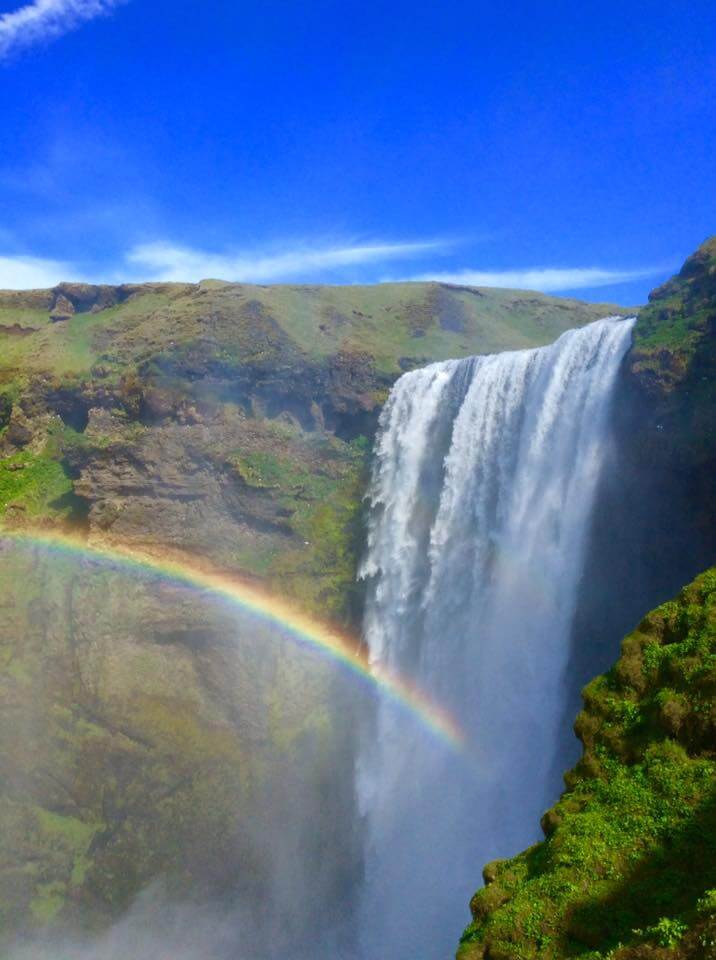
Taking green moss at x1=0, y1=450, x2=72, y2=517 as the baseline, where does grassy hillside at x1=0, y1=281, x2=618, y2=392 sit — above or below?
above

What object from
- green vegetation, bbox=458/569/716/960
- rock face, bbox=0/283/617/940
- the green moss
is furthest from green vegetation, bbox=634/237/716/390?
the green moss

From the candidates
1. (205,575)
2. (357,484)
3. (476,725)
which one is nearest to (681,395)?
(476,725)

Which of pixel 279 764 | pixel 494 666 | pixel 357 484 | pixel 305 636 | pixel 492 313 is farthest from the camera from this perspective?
pixel 492 313

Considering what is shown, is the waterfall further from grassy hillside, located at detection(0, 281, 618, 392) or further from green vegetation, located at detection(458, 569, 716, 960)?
green vegetation, located at detection(458, 569, 716, 960)

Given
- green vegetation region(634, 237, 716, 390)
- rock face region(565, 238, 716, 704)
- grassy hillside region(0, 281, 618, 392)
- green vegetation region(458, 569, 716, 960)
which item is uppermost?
grassy hillside region(0, 281, 618, 392)

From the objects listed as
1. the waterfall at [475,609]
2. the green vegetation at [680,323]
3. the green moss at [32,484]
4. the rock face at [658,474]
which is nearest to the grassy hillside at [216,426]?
the green moss at [32,484]

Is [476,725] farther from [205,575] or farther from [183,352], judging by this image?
[183,352]
